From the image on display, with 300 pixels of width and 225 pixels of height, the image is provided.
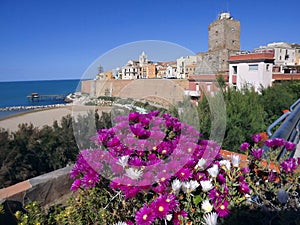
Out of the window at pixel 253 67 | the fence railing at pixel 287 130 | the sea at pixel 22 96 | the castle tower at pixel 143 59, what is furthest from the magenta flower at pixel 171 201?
the window at pixel 253 67

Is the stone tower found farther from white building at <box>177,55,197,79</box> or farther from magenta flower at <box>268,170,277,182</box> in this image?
magenta flower at <box>268,170,277,182</box>

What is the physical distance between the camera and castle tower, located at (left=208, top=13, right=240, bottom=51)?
110 feet

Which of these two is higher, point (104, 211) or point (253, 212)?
point (253, 212)

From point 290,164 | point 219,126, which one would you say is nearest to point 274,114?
point 219,126

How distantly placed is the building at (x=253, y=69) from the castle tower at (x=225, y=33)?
61.7 feet

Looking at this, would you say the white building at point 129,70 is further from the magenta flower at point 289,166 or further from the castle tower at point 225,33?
the castle tower at point 225,33

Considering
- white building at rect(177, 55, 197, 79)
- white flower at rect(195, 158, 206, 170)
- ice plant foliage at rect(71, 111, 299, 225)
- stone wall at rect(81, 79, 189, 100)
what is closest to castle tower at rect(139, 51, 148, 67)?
stone wall at rect(81, 79, 189, 100)

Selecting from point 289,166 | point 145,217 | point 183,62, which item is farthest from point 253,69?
point 145,217

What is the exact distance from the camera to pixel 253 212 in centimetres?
106

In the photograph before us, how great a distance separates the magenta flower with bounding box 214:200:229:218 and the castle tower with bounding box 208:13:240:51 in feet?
116

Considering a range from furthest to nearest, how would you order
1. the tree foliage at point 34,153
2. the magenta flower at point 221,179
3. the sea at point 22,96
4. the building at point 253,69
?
the sea at point 22,96, the building at point 253,69, the tree foliage at point 34,153, the magenta flower at point 221,179

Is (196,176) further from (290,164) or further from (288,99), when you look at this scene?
(288,99)

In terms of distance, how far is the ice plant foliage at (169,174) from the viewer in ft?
3.45

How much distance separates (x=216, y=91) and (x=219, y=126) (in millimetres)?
908
